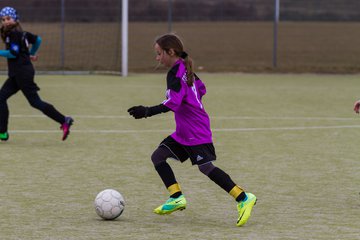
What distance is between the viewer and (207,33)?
119 feet

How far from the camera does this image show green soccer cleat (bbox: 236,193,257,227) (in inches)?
293

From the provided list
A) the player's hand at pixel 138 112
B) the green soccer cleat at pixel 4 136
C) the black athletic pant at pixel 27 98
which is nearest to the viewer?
the player's hand at pixel 138 112

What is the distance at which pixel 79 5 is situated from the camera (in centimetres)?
3459

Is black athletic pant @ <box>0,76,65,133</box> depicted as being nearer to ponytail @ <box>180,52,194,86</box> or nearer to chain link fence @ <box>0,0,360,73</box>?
ponytail @ <box>180,52,194,86</box>

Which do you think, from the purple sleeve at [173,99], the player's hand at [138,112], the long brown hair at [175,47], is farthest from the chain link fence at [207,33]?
the player's hand at [138,112]

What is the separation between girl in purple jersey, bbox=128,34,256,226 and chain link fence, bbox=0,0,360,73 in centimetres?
1702

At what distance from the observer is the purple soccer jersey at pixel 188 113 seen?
7.53 m

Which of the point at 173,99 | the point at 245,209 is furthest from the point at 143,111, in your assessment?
the point at 245,209

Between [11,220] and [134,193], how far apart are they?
1.58 m

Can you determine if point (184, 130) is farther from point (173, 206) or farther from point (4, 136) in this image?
point (4, 136)

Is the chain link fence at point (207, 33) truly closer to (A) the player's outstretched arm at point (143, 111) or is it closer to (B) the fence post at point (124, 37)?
(B) the fence post at point (124, 37)

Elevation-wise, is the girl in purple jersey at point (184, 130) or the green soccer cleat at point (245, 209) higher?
the girl in purple jersey at point (184, 130)

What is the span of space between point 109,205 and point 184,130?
2.78 feet

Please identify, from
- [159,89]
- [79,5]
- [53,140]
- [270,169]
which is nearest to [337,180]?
[270,169]
